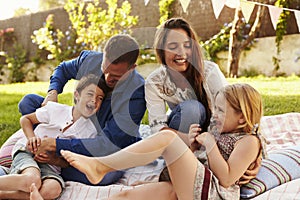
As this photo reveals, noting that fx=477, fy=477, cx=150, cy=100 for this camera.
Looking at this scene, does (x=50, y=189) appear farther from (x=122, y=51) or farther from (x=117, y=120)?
(x=122, y=51)

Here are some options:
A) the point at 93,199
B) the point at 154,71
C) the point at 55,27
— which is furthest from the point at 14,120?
the point at 55,27

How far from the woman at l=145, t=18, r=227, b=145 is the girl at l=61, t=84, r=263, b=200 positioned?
0.38 m

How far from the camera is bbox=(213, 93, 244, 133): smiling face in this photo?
6.43ft

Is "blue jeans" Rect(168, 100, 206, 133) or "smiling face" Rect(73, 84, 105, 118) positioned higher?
"smiling face" Rect(73, 84, 105, 118)

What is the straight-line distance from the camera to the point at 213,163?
1833 millimetres

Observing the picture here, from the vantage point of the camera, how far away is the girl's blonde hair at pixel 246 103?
1.94m

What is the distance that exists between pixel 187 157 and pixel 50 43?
19.5 ft

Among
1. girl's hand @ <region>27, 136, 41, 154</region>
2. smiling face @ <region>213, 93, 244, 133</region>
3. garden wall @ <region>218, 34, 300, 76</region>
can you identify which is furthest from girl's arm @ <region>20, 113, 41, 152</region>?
garden wall @ <region>218, 34, 300, 76</region>

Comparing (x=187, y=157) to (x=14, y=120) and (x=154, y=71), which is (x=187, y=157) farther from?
(x=14, y=120)

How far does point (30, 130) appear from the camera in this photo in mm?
2285

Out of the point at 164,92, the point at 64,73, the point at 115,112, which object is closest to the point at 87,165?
the point at 115,112

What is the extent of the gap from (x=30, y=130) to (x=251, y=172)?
105 centimetres

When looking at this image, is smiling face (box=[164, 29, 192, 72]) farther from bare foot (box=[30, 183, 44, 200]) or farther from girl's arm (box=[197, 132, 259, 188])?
bare foot (box=[30, 183, 44, 200])

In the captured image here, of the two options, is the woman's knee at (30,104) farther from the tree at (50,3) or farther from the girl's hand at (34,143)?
the tree at (50,3)
